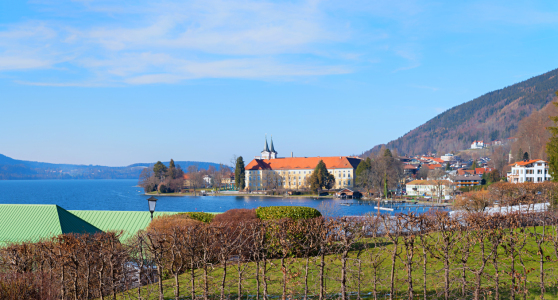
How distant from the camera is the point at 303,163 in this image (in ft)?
381

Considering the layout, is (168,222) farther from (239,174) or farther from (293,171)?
(293,171)

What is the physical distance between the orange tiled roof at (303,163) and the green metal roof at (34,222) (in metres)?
97.6

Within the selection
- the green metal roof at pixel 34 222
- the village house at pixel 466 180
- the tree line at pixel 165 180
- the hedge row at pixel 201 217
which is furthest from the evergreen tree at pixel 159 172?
the hedge row at pixel 201 217

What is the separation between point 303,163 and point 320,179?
26089 millimetres

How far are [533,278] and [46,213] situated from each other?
50.3 feet

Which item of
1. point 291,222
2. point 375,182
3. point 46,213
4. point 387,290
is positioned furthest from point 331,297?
point 375,182

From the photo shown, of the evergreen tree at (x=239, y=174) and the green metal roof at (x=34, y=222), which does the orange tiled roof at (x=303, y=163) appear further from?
the green metal roof at (x=34, y=222)

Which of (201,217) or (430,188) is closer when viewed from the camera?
(201,217)

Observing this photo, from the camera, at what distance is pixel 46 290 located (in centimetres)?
840

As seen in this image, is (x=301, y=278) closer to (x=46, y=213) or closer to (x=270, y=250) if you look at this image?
(x=270, y=250)

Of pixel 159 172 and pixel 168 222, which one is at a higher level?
pixel 159 172

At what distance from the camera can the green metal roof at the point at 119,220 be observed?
16156mm

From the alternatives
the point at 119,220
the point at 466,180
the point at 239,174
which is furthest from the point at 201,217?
the point at 239,174

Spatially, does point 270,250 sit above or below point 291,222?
below
